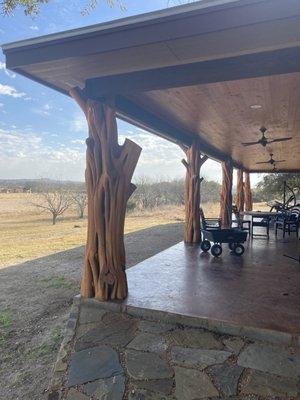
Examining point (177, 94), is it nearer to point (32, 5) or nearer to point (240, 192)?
point (32, 5)

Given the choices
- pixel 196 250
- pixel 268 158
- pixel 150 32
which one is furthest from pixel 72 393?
pixel 268 158

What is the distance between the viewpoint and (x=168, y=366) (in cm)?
234

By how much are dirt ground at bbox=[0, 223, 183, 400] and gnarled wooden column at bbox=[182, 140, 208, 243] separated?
1.38m

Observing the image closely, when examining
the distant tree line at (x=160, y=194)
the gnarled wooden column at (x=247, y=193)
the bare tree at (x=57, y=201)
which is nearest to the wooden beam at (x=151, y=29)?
the gnarled wooden column at (x=247, y=193)

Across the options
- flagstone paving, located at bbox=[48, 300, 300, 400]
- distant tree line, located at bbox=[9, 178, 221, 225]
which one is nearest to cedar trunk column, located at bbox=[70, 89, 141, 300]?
flagstone paving, located at bbox=[48, 300, 300, 400]

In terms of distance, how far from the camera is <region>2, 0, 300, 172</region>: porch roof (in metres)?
2.10

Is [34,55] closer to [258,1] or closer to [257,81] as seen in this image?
[258,1]

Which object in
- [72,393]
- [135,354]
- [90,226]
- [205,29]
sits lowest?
[72,393]

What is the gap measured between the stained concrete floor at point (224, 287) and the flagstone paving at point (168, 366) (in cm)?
24

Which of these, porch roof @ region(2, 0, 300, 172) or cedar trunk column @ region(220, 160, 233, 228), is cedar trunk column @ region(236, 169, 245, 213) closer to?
cedar trunk column @ region(220, 160, 233, 228)

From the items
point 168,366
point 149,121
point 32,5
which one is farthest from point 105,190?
point 32,5

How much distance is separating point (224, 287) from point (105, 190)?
1.89 meters

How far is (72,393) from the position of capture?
2.24 metres

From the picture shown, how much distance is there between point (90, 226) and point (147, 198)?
19824 millimetres
